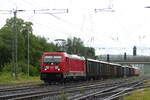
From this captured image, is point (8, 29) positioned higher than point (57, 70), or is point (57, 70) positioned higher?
point (8, 29)

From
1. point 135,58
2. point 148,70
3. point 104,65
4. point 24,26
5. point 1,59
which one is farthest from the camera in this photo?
point 148,70

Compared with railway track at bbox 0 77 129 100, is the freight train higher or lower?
higher

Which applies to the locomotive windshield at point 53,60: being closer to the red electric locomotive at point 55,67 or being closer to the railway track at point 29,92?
the red electric locomotive at point 55,67

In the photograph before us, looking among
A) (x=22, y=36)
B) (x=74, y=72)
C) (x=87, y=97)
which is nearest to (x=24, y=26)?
(x=22, y=36)

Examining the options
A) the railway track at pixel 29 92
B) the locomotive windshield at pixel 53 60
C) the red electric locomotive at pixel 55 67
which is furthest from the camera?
the locomotive windshield at pixel 53 60

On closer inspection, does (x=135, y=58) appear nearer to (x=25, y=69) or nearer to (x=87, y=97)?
(x=25, y=69)

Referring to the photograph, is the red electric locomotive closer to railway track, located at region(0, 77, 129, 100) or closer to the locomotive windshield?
the locomotive windshield

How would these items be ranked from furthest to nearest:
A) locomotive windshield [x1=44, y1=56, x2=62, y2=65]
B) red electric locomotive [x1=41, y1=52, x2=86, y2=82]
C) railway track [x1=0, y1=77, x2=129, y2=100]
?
locomotive windshield [x1=44, y1=56, x2=62, y2=65]
red electric locomotive [x1=41, y1=52, x2=86, y2=82]
railway track [x1=0, y1=77, x2=129, y2=100]

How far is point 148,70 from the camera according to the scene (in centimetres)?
15400

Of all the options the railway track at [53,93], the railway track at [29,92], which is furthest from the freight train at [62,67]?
the railway track at [29,92]

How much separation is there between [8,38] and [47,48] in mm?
12273

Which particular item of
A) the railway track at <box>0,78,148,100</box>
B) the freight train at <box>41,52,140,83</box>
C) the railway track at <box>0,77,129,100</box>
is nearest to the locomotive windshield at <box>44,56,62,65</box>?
the freight train at <box>41,52,140,83</box>

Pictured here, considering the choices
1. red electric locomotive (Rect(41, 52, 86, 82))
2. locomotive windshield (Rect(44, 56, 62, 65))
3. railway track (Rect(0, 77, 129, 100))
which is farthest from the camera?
locomotive windshield (Rect(44, 56, 62, 65))

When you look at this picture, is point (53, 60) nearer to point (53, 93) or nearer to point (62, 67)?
point (62, 67)
